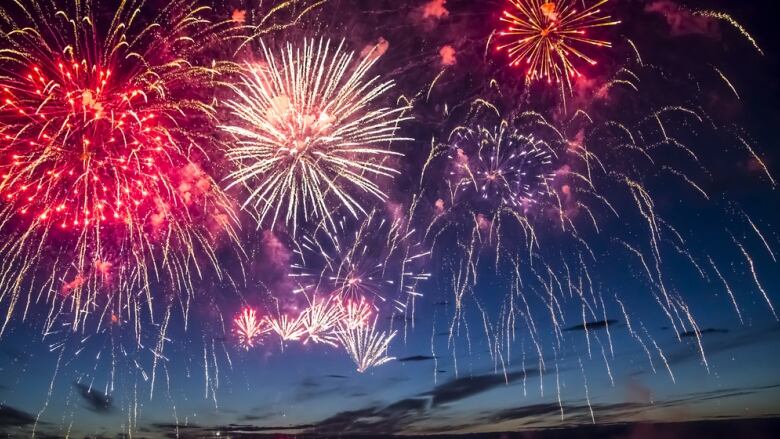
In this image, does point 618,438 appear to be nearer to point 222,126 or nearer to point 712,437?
point 712,437

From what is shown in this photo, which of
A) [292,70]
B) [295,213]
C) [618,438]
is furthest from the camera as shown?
[618,438]

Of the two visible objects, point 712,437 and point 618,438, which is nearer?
point 618,438

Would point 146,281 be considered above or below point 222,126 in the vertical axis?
below

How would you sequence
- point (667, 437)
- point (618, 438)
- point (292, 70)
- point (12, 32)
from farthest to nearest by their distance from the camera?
point (667, 437) < point (618, 438) < point (292, 70) < point (12, 32)

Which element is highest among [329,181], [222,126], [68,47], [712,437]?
[68,47]

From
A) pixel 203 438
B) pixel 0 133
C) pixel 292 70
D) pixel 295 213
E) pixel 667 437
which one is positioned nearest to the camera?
pixel 0 133

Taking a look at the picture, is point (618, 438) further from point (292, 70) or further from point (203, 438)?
point (292, 70)

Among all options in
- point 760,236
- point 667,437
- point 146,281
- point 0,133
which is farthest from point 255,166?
point 667,437

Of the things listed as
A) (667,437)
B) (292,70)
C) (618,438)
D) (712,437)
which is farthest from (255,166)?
(712,437)

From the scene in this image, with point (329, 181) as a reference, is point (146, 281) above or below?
below
